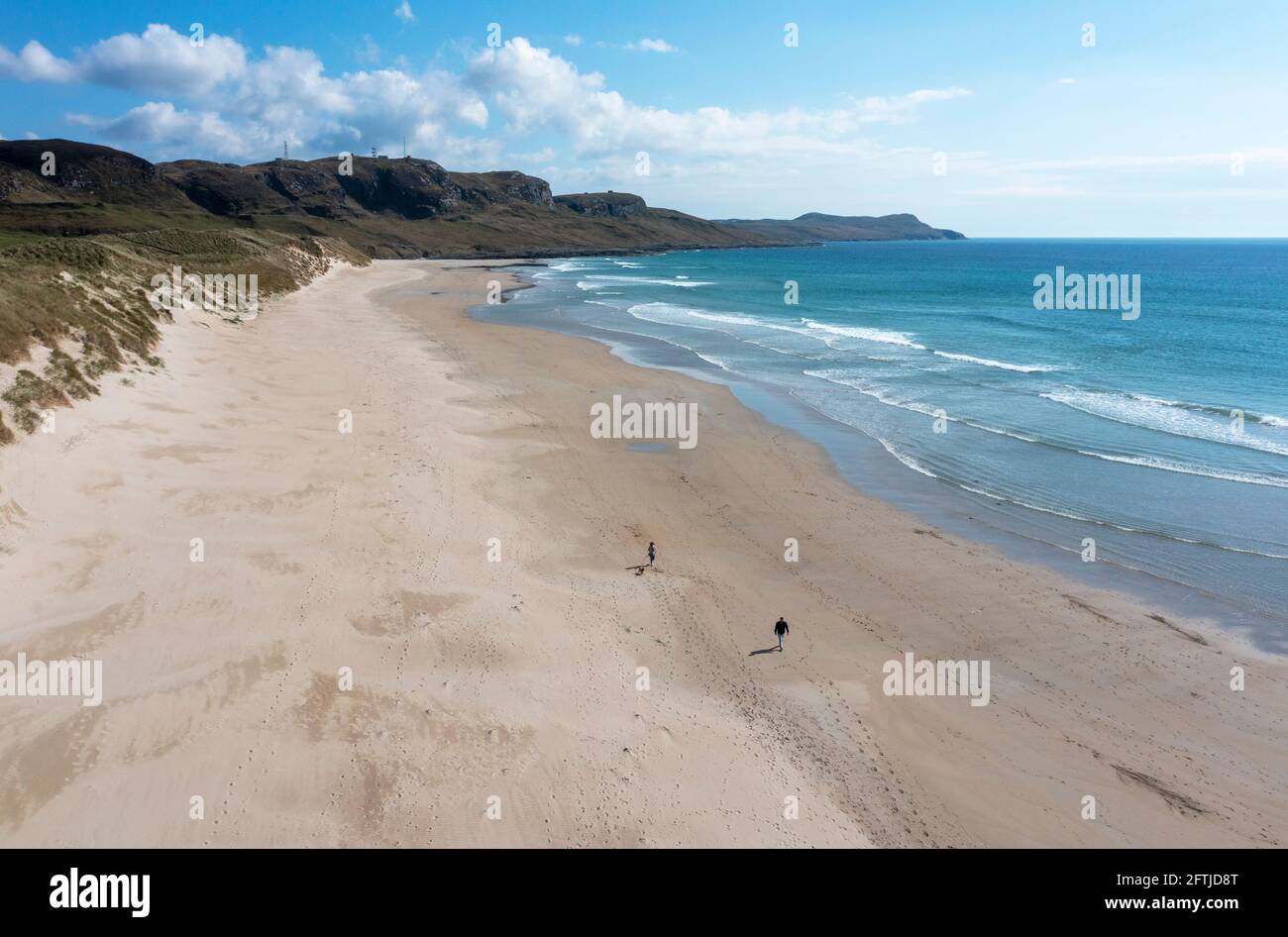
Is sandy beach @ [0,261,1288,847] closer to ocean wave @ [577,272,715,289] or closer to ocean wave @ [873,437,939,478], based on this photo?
ocean wave @ [873,437,939,478]

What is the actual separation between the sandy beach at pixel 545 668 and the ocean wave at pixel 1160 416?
16155 mm

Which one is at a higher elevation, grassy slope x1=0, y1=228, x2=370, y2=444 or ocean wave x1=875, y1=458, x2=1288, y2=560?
grassy slope x1=0, y1=228, x2=370, y2=444

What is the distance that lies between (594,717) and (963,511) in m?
13.9

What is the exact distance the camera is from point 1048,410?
32.1 metres

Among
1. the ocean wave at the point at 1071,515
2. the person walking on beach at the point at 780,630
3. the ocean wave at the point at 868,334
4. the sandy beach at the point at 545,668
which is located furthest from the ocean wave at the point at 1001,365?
the person walking on beach at the point at 780,630

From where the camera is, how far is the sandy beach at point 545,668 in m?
9.98

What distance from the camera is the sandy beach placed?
9984 millimetres

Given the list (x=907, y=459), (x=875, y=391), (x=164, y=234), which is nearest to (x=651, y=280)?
(x=164, y=234)

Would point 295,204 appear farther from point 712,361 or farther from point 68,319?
point 68,319

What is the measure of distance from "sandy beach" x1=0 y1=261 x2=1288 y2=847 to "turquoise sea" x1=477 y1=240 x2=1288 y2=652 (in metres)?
2.91

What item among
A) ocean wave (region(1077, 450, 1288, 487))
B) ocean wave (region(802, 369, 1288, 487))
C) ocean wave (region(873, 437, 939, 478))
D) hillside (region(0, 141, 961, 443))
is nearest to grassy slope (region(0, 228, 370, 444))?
hillside (region(0, 141, 961, 443))

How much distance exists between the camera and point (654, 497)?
21.7 m

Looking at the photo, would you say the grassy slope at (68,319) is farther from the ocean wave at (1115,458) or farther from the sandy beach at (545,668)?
the ocean wave at (1115,458)
